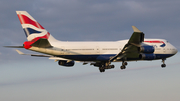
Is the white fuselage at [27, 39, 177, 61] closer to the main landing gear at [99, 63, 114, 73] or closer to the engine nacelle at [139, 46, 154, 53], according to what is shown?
the main landing gear at [99, 63, 114, 73]

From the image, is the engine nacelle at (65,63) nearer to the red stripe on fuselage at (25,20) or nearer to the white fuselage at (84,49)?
the white fuselage at (84,49)

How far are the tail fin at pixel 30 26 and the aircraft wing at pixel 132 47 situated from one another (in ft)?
44.3

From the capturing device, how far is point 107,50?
47.5m

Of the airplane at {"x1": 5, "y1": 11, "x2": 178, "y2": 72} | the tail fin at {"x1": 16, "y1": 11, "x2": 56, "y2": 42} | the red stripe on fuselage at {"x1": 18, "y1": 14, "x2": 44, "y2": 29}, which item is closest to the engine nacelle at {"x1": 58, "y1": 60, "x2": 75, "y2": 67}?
the airplane at {"x1": 5, "y1": 11, "x2": 178, "y2": 72}

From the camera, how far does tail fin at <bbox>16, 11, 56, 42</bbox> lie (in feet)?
145

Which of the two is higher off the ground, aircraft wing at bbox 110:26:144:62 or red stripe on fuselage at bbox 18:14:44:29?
red stripe on fuselage at bbox 18:14:44:29

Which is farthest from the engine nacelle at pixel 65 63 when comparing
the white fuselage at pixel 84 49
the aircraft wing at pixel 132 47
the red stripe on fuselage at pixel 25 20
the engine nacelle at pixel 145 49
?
the engine nacelle at pixel 145 49

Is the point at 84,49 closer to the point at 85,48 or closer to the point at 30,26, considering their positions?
the point at 85,48

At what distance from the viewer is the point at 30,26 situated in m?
44.6

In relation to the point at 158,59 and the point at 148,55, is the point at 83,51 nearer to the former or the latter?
the point at 148,55

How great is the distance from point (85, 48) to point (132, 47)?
7.98m

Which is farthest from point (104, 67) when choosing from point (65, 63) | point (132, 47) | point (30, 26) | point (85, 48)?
point (30, 26)

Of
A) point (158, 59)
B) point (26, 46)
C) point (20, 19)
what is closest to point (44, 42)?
point (26, 46)

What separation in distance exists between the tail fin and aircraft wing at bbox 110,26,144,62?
13.5 m
